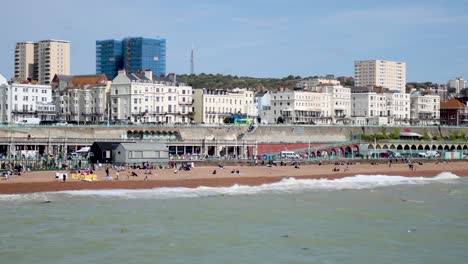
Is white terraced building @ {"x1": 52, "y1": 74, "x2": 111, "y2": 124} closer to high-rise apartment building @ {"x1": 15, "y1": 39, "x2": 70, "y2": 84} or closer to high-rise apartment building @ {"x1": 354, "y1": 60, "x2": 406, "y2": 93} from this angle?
high-rise apartment building @ {"x1": 15, "y1": 39, "x2": 70, "y2": 84}

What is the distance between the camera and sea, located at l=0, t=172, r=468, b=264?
24.2 metres

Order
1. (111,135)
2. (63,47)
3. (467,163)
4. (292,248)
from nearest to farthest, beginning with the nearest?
(292,248)
(111,135)
(467,163)
(63,47)

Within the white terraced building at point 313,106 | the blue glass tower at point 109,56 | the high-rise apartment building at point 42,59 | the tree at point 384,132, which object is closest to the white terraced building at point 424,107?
the white terraced building at point 313,106

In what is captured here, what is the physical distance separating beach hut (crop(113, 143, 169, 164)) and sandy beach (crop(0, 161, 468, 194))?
2.83 metres

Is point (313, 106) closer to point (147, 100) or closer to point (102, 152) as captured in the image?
point (147, 100)

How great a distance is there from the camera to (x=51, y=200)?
114 feet

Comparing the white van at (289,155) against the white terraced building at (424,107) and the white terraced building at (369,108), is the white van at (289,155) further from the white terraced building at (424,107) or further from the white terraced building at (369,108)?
the white terraced building at (424,107)

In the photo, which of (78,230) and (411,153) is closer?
(78,230)

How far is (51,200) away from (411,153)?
156 feet

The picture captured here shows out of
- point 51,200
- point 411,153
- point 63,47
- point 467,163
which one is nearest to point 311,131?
point 411,153

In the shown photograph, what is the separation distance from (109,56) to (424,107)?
70.5 meters

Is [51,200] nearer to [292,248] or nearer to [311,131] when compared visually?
[292,248]

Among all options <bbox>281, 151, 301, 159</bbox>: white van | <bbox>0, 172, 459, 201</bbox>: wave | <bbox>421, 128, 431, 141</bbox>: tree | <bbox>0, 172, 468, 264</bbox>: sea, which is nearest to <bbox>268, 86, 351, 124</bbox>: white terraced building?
<bbox>421, 128, 431, 141</bbox>: tree

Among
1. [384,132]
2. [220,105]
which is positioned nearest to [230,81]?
[220,105]
